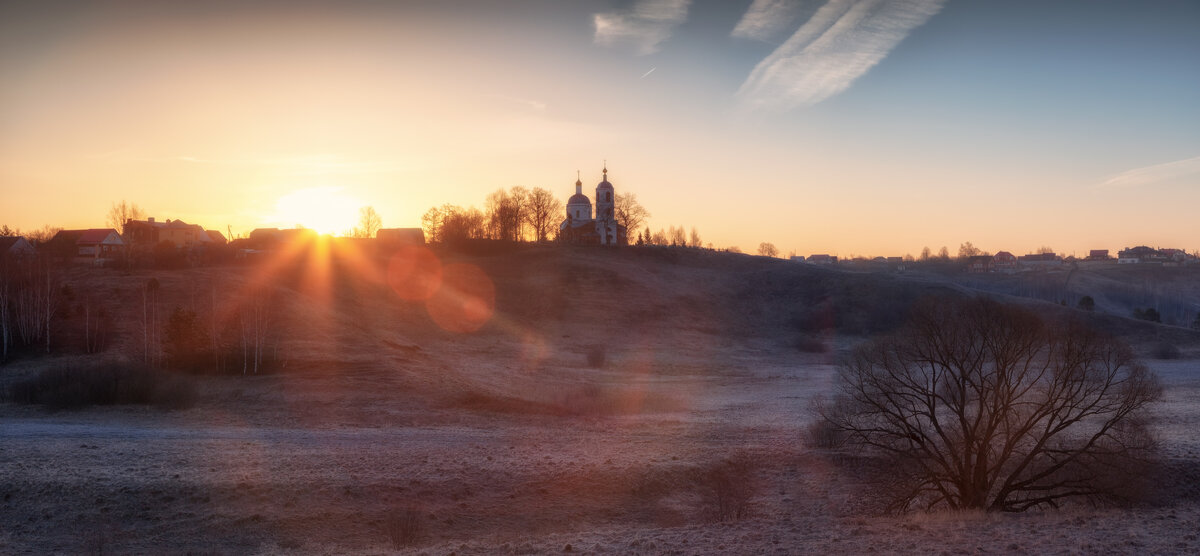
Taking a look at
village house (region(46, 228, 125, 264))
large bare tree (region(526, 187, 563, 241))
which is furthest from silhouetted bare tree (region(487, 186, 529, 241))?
village house (region(46, 228, 125, 264))

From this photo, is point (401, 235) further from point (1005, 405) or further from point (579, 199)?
point (1005, 405)

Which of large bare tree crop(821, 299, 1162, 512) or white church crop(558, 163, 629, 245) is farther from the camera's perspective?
white church crop(558, 163, 629, 245)

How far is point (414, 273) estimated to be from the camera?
313 feet

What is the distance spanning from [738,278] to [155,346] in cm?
7548

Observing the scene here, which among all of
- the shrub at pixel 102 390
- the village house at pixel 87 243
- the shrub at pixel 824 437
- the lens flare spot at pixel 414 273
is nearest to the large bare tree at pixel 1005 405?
the shrub at pixel 824 437

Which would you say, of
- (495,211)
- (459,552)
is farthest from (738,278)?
(459,552)

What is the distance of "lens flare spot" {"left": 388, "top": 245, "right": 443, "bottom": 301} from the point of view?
281 ft

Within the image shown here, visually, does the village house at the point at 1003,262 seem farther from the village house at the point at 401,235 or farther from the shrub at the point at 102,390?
the shrub at the point at 102,390

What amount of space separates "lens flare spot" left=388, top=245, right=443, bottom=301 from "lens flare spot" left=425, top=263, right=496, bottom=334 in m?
1.16

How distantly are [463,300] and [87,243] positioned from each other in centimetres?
4614

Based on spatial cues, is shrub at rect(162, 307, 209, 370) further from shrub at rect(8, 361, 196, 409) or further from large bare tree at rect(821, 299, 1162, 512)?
large bare tree at rect(821, 299, 1162, 512)

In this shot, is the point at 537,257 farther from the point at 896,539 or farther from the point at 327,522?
the point at 896,539

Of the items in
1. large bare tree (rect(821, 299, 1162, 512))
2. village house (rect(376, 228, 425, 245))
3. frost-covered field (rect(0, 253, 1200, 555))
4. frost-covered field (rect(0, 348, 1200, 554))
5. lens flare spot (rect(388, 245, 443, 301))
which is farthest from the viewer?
village house (rect(376, 228, 425, 245))

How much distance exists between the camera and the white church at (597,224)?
12725cm
